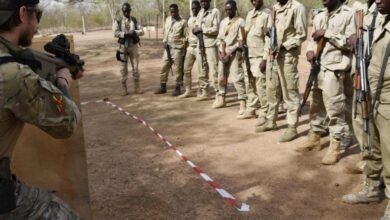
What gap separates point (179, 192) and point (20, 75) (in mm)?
2526

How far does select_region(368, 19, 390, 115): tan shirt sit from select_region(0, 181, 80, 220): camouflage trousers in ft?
7.81

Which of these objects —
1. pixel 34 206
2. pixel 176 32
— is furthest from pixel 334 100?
pixel 176 32

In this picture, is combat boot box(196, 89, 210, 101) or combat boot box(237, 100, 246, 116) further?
combat boot box(196, 89, 210, 101)

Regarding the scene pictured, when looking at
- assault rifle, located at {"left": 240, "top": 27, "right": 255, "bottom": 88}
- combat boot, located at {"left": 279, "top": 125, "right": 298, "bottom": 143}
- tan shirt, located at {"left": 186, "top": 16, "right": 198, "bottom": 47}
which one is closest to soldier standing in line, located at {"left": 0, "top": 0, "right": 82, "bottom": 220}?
combat boot, located at {"left": 279, "top": 125, "right": 298, "bottom": 143}

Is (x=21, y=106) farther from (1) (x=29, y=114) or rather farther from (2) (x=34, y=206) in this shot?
(2) (x=34, y=206)

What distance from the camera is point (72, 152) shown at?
2.86 metres

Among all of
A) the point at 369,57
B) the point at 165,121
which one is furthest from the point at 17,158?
the point at 165,121

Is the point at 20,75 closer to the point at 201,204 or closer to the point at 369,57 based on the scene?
the point at 201,204

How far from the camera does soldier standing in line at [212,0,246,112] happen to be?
6.67 metres

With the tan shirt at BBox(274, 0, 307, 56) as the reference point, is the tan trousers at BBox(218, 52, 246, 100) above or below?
below

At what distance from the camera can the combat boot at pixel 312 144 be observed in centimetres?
481

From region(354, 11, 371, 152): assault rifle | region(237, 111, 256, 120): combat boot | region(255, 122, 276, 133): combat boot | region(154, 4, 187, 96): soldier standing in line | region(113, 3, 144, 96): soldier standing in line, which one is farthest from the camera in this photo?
region(113, 3, 144, 96): soldier standing in line

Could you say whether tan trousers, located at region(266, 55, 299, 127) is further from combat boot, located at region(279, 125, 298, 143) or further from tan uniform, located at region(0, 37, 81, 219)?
tan uniform, located at region(0, 37, 81, 219)

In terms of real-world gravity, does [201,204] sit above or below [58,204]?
below
